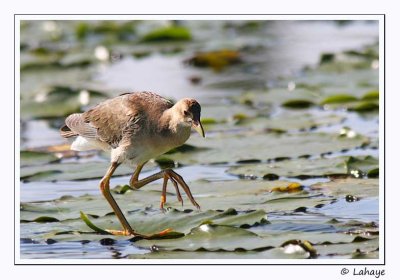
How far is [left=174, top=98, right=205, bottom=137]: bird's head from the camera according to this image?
6.54 metres

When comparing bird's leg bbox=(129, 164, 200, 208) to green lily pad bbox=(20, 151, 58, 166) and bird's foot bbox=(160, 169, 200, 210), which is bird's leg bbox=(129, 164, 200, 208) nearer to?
bird's foot bbox=(160, 169, 200, 210)

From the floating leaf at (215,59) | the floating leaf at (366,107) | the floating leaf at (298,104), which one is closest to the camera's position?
the floating leaf at (366,107)

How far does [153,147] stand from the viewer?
6770 mm

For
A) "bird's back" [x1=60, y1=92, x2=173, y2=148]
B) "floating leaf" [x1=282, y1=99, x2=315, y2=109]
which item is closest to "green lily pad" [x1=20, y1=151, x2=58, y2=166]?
"bird's back" [x1=60, y1=92, x2=173, y2=148]

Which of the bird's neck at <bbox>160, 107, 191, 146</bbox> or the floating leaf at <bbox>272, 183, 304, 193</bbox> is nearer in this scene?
the bird's neck at <bbox>160, 107, 191, 146</bbox>

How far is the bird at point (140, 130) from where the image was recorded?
662 centimetres

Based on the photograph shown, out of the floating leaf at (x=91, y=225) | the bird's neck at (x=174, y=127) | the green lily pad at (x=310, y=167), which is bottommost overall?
the floating leaf at (x=91, y=225)

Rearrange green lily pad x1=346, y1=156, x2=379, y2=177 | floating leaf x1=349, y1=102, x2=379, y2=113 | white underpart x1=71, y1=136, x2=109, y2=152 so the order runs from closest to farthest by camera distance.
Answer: white underpart x1=71, y1=136, x2=109, y2=152, green lily pad x1=346, y1=156, x2=379, y2=177, floating leaf x1=349, y1=102, x2=379, y2=113

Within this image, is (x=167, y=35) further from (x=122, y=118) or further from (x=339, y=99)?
(x=122, y=118)

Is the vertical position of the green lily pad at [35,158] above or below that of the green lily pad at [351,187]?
above

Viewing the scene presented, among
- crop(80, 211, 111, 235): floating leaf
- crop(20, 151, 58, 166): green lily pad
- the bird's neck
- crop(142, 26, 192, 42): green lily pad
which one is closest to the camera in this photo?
crop(80, 211, 111, 235): floating leaf

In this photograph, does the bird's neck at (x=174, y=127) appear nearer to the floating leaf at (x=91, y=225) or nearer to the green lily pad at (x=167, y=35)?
the floating leaf at (x=91, y=225)

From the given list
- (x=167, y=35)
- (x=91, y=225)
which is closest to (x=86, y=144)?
(x=91, y=225)

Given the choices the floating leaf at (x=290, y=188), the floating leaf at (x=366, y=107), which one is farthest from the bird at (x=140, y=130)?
the floating leaf at (x=366, y=107)
